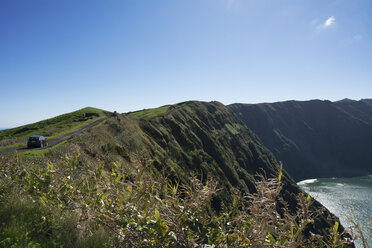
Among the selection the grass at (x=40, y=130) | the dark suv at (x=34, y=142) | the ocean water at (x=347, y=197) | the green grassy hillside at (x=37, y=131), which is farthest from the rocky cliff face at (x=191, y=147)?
the ocean water at (x=347, y=197)

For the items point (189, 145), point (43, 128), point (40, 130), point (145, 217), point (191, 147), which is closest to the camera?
point (145, 217)

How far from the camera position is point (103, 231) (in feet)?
10.6

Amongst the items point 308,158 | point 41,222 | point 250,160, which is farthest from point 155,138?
point 308,158

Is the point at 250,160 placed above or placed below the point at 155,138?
below

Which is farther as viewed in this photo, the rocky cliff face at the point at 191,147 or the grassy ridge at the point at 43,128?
the grassy ridge at the point at 43,128

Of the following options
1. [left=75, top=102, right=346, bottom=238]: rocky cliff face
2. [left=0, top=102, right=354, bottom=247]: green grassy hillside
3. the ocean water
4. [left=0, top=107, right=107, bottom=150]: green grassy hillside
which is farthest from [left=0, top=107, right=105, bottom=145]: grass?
the ocean water

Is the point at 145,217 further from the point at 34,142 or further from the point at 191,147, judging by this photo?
the point at 191,147

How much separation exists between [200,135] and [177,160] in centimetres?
2611

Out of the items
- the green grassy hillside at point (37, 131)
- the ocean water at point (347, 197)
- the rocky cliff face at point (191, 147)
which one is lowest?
the ocean water at point (347, 197)

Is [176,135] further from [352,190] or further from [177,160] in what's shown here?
[352,190]

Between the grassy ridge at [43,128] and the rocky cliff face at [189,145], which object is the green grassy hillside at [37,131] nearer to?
the grassy ridge at [43,128]

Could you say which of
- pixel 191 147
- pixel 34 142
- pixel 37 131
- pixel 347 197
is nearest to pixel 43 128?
pixel 37 131

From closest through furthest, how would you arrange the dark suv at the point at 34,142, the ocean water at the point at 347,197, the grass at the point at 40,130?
the dark suv at the point at 34,142 → the grass at the point at 40,130 → the ocean water at the point at 347,197

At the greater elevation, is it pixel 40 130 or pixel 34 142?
pixel 40 130
